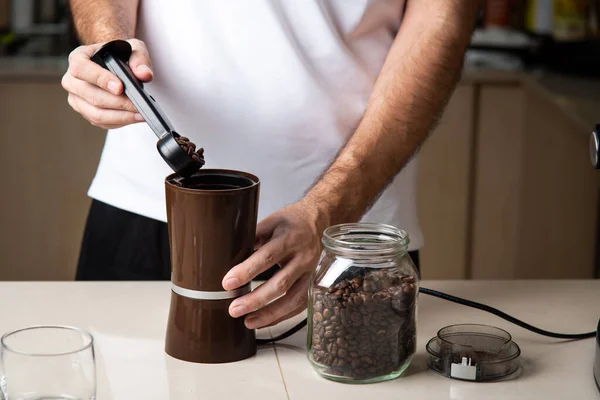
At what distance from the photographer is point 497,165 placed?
2.75m

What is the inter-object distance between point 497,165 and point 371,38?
1521 millimetres

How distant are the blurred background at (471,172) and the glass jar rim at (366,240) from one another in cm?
177

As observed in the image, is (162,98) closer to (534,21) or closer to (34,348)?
(34,348)

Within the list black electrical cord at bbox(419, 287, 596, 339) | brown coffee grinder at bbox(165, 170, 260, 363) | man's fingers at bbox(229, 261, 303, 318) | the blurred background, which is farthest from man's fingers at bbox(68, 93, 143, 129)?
the blurred background

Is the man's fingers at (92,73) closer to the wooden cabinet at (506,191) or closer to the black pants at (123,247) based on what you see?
the black pants at (123,247)

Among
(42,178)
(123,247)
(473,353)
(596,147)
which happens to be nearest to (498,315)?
(473,353)

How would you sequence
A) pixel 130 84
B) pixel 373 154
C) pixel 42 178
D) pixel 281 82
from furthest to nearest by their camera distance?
pixel 42 178 < pixel 281 82 < pixel 373 154 < pixel 130 84

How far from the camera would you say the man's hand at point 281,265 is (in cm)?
90

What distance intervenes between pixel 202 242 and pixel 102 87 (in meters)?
0.23

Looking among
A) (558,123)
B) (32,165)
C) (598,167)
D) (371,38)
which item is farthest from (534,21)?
A: (598,167)

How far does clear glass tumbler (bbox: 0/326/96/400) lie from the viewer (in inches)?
28.4

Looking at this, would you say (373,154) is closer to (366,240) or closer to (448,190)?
(366,240)

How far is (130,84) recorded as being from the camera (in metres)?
0.96

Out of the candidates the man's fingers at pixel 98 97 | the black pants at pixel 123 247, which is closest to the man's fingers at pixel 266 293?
the man's fingers at pixel 98 97
